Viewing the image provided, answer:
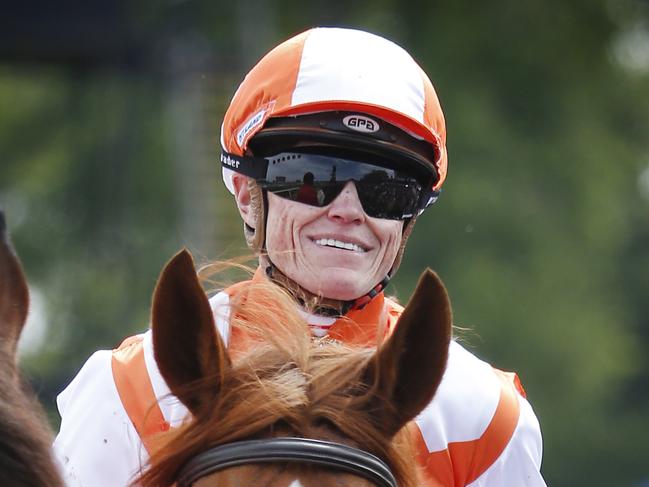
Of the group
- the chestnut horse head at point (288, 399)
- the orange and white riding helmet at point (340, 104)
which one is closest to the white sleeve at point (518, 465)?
the chestnut horse head at point (288, 399)

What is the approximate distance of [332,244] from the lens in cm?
355

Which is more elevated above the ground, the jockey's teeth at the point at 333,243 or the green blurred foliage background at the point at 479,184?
the jockey's teeth at the point at 333,243

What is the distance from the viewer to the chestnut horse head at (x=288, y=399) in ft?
8.87

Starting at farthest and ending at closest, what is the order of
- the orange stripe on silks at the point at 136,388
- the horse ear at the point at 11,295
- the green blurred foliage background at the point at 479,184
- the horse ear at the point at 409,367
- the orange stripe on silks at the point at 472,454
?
the green blurred foliage background at the point at 479,184, the orange stripe on silks at the point at 472,454, the orange stripe on silks at the point at 136,388, the horse ear at the point at 409,367, the horse ear at the point at 11,295

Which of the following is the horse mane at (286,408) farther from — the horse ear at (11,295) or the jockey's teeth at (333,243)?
the jockey's teeth at (333,243)

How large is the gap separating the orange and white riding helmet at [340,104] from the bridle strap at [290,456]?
101 centimetres

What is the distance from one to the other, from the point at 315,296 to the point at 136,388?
1.61ft

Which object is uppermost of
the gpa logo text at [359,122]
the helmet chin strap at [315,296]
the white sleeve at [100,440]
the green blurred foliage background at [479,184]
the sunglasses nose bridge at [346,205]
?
the gpa logo text at [359,122]

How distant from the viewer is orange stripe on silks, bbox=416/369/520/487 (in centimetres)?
341

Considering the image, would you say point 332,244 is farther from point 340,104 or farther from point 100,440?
point 100,440

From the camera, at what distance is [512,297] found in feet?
75.5

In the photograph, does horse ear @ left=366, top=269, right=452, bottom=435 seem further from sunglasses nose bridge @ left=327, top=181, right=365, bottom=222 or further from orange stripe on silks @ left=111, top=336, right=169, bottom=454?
sunglasses nose bridge @ left=327, top=181, right=365, bottom=222

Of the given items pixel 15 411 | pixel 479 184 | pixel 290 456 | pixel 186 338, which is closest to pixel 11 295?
pixel 15 411

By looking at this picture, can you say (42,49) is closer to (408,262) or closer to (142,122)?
(408,262)
